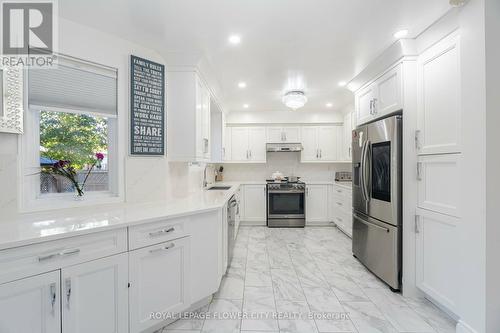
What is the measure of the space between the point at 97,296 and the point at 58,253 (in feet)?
1.22

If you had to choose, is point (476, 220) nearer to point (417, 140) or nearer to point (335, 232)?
point (417, 140)

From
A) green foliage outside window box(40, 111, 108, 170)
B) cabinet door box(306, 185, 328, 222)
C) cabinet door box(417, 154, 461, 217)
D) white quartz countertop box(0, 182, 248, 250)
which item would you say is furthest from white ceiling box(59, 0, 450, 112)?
cabinet door box(306, 185, 328, 222)

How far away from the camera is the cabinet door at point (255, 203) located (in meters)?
4.76

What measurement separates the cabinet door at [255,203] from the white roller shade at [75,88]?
320 centimetres

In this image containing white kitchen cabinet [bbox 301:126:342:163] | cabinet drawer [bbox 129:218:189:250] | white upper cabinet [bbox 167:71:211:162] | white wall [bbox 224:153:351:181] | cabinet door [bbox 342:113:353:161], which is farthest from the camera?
white wall [bbox 224:153:351:181]

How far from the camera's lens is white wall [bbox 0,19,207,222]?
155 centimetres

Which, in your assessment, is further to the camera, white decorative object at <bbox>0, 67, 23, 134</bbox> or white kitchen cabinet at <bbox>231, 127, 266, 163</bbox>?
white kitchen cabinet at <bbox>231, 127, 266, 163</bbox>

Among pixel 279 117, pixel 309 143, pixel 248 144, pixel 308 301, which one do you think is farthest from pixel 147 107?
pixel 309 143

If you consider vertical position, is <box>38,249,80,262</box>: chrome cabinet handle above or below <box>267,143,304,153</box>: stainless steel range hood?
below

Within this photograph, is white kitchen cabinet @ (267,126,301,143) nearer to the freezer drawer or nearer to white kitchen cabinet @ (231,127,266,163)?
white kitchen cabinet @ (231,127,266,163)

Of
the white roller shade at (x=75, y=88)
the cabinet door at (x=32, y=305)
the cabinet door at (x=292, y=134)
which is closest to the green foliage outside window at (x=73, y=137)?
the white roller shade at (x=75, y=88)

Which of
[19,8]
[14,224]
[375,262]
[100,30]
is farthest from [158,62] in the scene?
[375,262]

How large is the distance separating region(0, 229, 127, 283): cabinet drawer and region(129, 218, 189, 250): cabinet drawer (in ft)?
0.21

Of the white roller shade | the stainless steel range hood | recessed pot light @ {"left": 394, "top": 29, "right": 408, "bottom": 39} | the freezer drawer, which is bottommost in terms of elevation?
the freezer drawer
